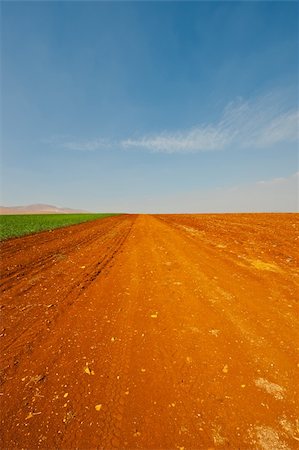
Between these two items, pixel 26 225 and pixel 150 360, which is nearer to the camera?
pixel 150 360

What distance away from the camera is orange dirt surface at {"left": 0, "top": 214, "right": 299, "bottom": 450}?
123 inches

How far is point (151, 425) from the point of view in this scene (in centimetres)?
316

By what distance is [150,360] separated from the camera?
168 inches

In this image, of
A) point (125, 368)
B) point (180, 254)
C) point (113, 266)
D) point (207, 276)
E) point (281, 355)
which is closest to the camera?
point (125, 368)

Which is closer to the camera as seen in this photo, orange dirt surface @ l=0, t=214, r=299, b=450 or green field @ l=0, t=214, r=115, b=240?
orange dirt surface @ l=0, t=214, r=299, b=450

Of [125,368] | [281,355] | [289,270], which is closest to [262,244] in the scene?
[289,270]

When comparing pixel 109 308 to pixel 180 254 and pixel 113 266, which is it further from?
pixel 180 254

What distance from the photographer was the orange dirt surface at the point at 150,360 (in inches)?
123

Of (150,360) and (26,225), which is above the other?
(26,225)

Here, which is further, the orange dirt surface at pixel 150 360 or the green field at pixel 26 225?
the green field at pixel 26 225

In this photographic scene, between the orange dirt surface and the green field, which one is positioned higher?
the green field

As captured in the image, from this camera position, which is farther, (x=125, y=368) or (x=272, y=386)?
(x=125, y=368)

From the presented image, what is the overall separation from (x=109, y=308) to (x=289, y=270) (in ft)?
20.0

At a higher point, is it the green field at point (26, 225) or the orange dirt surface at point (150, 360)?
the green field at point (26, 225)
